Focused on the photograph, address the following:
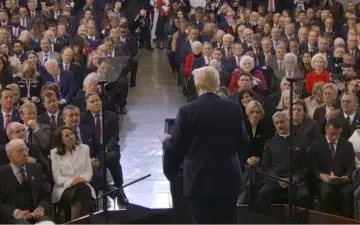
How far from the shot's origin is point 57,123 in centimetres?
809

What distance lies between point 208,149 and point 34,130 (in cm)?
310

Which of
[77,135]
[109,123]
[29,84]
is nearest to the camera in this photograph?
[77,135]

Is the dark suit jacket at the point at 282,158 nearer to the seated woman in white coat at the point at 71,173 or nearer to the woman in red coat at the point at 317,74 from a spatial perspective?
the seated woman in white coat at the point at 71,173

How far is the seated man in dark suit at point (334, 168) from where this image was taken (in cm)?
702

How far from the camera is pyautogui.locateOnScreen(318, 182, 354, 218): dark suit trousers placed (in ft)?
23.0

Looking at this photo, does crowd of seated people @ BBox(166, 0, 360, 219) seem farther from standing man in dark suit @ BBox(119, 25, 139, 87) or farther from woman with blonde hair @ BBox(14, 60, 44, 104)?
woman with blonde hair @ BBox(14, 60, 44, 104)

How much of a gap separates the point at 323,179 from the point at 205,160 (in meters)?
2.33

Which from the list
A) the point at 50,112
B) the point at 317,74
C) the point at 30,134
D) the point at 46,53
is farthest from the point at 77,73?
the point at 317,74

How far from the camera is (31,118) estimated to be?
776 cm

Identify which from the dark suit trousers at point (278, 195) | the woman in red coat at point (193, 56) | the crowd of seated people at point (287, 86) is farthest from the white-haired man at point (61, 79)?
the dark suit trousers at point (278, 195)

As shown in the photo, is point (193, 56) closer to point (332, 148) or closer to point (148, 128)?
point (148, 128)

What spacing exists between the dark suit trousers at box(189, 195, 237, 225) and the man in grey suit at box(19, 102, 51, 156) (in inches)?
111

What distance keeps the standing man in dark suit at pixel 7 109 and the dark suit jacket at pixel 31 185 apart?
5.39 feet

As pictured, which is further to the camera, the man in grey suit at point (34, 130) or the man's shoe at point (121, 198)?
the man's shoe at point (121, 198)
